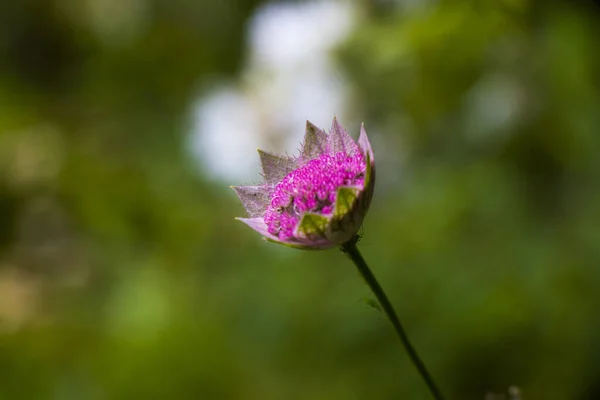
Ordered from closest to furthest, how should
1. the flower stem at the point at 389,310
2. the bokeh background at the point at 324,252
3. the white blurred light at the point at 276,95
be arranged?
the flower stem at the point at 389,310 < the bokeh background at the point at 324,252 < the white blurred light at the point at 276,95

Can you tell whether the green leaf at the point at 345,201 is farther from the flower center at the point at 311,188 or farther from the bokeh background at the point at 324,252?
the bokeh background at the point at 324,252

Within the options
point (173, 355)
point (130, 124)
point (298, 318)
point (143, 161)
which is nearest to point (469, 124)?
point (298, 318)

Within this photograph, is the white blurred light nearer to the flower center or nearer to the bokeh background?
the bokeh background

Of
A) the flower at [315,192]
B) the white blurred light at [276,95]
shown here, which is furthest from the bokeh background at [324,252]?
the flower at [315,192]

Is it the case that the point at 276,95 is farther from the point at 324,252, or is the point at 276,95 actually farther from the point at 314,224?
the point at 314,224

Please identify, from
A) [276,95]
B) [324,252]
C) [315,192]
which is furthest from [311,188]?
[276,95]

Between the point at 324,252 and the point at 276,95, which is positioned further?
the point at 276,95

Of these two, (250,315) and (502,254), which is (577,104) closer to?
(502,254)

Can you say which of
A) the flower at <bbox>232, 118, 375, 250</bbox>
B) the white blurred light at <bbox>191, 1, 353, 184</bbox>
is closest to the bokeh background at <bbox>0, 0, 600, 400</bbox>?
the white blurred light at <bbox>191, 1, 353, 184</bbox>
